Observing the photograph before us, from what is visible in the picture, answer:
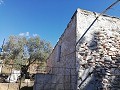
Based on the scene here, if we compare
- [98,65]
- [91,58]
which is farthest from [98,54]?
[98,65]

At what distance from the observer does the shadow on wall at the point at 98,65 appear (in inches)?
226

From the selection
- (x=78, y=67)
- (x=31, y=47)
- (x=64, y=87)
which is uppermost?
(x=31, y=47)

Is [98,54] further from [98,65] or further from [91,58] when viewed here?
[98,65]

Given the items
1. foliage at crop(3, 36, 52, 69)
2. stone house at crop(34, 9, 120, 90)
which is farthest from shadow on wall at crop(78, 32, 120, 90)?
foliage at crop(3, 36, 52, 69)

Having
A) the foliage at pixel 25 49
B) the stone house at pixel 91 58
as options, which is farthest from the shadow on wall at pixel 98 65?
the foliage at pixel 25 49

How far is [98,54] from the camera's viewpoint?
6.19 metres

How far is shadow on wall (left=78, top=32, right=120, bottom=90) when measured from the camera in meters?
5.74

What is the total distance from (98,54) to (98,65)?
50cm

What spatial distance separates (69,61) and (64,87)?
4.24ft

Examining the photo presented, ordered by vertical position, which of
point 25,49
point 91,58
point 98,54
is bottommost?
point 91,58

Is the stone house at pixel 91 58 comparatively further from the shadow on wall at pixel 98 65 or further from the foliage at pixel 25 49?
the foliage at pixel 25 49

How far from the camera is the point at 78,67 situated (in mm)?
5930

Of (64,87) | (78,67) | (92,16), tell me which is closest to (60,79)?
(64,87)

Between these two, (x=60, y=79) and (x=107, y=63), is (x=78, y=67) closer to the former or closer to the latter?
(x=107, y=63)
